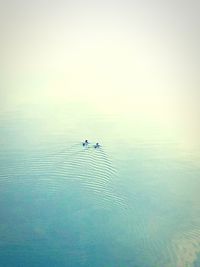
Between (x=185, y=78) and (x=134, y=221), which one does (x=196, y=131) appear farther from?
(x=134, y=221)

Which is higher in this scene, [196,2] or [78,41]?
[196,2]

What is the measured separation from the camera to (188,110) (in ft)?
8.33

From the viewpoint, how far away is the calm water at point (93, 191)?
7.83ft

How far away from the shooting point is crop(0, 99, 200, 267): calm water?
239 centimetres

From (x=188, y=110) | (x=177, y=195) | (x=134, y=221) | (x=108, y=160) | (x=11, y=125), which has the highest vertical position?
(x=188, y=110)

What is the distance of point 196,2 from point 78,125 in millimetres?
1194

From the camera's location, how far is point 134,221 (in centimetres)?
247

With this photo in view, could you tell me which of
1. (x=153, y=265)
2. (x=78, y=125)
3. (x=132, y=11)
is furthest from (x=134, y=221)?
(x=132, y=11)

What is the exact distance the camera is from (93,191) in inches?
96.0

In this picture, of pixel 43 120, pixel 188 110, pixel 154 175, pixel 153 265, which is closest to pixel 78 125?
pixel 43 120

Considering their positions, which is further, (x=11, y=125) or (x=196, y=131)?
(x=196, y=131)

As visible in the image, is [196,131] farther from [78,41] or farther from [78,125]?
[78,41]

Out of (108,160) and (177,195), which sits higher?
(108,160)

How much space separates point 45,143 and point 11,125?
253 mm
